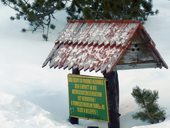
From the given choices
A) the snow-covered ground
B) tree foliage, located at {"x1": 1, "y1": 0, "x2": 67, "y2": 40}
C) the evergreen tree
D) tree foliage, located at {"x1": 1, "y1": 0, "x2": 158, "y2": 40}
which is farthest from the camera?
tree foliage, located at {"x1": 1, "y1": 0, "x2": 67, "y2": 40}

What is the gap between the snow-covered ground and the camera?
29.4 feet

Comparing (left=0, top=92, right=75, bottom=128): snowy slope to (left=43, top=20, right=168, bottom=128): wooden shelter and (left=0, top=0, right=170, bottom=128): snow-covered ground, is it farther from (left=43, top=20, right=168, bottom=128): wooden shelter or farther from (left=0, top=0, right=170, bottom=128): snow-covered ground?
(left=43, top=20, right=168, bottom=128): wooden shelter

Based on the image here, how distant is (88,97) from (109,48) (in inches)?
41.2

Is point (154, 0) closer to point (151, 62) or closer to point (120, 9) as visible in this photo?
point (120, 9)

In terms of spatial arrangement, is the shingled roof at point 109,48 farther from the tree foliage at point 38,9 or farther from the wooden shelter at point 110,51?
the tree foliage at point 38,9

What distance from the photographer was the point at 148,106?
331 inches

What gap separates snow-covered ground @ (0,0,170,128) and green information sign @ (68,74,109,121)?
0.31 meters

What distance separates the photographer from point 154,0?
25.1 meters

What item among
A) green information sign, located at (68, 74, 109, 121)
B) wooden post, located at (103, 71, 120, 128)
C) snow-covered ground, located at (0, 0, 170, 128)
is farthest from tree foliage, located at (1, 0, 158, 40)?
wooden post, located at (103, 71, 120, 128)

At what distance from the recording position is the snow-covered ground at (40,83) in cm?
896

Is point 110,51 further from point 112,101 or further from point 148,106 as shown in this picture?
point 148,106

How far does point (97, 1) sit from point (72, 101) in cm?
698

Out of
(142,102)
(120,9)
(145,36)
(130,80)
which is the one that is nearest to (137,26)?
(145,36)

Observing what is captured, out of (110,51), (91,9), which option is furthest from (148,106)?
(91,9)
